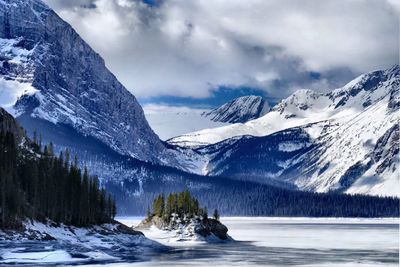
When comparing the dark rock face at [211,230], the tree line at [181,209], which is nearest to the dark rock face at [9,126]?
the dark rock face at [211,230]

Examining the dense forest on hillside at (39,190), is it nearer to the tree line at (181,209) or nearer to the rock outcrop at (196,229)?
the rock outcrop at (196,229)

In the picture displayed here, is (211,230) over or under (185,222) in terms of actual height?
under

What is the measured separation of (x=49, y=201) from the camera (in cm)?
13875

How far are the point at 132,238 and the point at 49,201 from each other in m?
20.3

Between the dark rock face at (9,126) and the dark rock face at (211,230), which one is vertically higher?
the dark rock face at (9,126)

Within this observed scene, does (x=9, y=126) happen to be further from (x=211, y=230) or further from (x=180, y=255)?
(x=211, y=230)

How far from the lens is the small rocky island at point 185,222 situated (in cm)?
17150

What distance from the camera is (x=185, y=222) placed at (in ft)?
587

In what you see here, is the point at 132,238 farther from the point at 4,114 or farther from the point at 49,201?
the point at 4,114

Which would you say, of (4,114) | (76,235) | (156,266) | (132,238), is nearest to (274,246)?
(132,238)

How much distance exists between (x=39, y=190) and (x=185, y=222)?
165ft

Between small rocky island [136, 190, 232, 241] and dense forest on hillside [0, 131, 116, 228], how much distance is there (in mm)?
22485

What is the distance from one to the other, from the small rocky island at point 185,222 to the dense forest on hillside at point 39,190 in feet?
73.8

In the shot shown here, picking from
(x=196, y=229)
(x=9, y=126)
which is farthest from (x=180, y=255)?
(x=196, y=229)
